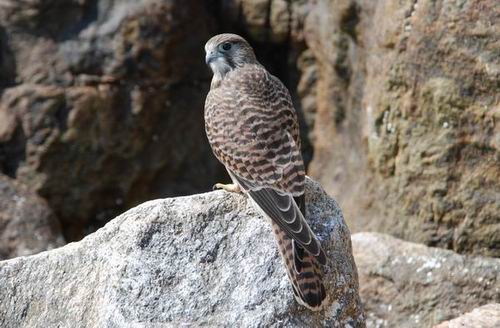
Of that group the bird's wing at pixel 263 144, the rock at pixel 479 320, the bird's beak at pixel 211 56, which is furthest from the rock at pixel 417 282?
the bird's beak at pixel 211 56

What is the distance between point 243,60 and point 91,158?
10.1 ft

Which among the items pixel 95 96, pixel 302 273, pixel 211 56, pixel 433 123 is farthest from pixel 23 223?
pixel 302 273

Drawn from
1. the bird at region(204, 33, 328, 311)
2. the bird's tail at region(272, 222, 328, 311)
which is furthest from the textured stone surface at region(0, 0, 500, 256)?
the bird's tail at region(272, 222, 328, 311)

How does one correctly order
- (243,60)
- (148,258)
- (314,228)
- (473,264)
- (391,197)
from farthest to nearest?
(391,197) < (473,264) < (243,60) < (314,228) < (148,258)

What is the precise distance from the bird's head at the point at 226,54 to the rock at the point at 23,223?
280cm

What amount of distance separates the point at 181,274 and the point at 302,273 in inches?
21.6

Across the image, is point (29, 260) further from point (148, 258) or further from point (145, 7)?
point (145, 7)

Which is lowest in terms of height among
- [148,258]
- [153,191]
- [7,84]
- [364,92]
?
[153,191]

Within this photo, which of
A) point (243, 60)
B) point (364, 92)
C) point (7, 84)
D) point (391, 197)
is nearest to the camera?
point (243, 60)

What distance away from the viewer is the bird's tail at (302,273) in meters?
4.11

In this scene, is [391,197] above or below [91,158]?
above

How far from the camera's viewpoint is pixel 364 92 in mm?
7285

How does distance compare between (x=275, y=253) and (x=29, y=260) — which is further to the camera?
(x=29, y=260)

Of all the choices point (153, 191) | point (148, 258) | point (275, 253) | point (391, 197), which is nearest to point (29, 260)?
point (148, 258)
